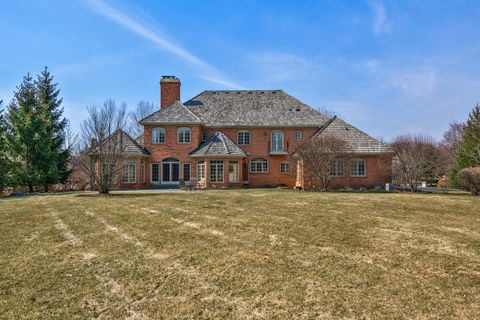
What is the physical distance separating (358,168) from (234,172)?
1104 cm

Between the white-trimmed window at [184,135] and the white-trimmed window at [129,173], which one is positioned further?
the white-trimmed window at [184,135]

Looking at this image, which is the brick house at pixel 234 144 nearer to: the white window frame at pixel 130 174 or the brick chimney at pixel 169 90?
the white window frame at pixel 130 174

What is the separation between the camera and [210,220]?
10.2m

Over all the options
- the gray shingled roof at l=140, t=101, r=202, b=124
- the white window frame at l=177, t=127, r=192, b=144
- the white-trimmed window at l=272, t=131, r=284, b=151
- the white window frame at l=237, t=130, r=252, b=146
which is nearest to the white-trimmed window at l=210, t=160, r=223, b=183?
the white window frame at l=177, t=127, r=192, b=144

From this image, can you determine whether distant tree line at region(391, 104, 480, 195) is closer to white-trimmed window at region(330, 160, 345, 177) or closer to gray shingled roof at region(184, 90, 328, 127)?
white-trimmed window at region(330, 160, 345, 177)

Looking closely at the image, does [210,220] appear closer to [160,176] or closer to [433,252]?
[433,252]

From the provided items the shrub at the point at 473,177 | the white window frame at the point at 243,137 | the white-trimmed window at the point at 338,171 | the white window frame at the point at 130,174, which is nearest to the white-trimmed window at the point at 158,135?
the white window frame at the point at 130,174

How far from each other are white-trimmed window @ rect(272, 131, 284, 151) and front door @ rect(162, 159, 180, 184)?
9932 millimetres

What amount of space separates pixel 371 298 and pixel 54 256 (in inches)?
248

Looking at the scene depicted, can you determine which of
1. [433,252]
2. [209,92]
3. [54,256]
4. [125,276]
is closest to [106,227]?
[54,256]

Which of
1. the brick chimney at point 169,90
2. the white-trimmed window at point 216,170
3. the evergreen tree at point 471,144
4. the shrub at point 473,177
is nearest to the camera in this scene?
the shrub at point 473,177

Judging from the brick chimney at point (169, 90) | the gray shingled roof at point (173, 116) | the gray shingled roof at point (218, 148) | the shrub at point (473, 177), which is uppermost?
the brick chimney at point (169, 90)

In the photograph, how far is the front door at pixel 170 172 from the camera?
31781mm

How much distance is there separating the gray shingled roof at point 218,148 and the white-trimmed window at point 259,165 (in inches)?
143
